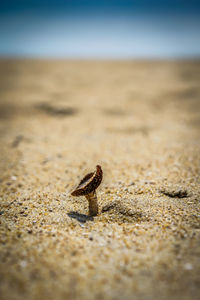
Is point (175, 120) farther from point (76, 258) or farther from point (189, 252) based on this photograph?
point (76, 258)

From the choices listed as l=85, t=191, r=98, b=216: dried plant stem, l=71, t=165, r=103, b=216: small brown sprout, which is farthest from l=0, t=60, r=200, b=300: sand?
l=71, t=165, r=103, b=216: small brown sprout

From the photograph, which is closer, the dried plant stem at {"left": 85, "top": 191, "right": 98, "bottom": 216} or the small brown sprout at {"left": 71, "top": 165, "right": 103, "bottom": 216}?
the small brown sprout at {"left": 71, "top": 165, "right": 103, "bottom": 216}

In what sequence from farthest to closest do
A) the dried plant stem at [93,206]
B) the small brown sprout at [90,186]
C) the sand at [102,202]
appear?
the dried plant stem at [93,206], the small brown sprout at [90,186], the sand at [102,202]

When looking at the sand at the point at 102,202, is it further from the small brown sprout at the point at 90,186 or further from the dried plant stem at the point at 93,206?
the small brown sprout at the point at 90,186

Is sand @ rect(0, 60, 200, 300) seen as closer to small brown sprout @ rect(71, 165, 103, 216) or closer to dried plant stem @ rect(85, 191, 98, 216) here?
dried plant stem @ rect(85, 191, 98, 216)

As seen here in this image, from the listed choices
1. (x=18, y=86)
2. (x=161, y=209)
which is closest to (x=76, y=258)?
(x=161, y=209)

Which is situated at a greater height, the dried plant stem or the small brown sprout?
the small brown sprout

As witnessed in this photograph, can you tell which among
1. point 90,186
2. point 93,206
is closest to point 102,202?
point 93,206

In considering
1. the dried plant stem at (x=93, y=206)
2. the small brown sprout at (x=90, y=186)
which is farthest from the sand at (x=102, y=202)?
the small brown sprout at (x=90, y=186)
